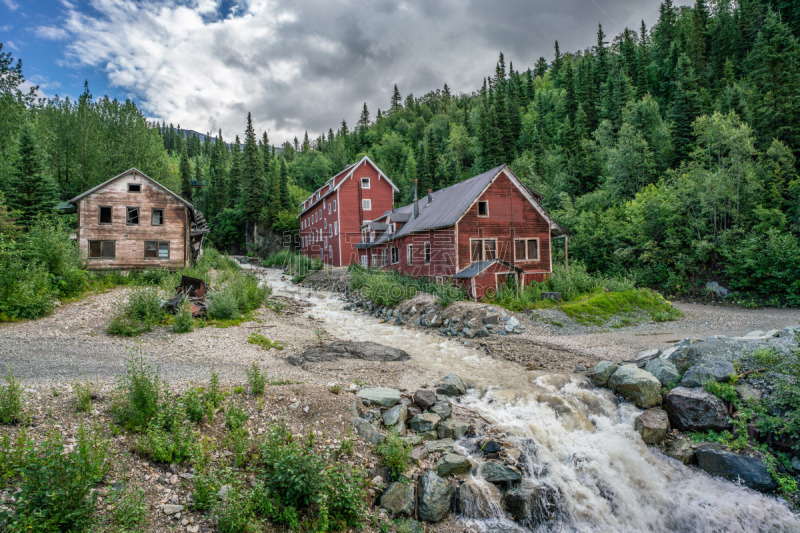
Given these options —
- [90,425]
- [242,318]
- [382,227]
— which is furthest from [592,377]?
[382,227]

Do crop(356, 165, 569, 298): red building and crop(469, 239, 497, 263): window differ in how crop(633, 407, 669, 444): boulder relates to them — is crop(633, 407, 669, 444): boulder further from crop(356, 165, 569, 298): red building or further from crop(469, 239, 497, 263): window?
crop(469, 239, 497, 263): window

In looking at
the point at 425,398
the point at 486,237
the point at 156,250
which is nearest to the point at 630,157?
the point at 486,237

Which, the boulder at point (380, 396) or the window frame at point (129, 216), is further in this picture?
the window frame at point (129, 216)

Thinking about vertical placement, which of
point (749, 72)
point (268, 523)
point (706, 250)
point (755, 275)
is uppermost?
point (749, 72)

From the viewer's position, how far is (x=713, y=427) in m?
7.90

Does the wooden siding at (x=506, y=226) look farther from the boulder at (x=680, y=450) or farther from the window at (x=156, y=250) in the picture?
the window at (x=156, y=250)

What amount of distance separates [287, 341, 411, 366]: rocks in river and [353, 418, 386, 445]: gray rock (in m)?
4.83

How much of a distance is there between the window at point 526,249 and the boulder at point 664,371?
547 inches

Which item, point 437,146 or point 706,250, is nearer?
point 706,250

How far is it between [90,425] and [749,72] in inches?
2521

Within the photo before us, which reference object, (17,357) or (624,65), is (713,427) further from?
(624,65)

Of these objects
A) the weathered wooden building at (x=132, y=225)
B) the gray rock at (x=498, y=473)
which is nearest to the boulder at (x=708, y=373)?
the gray rock at (x=498, y=473)

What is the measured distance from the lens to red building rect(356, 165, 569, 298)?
22.1 meters

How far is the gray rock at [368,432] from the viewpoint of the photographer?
7109mm
